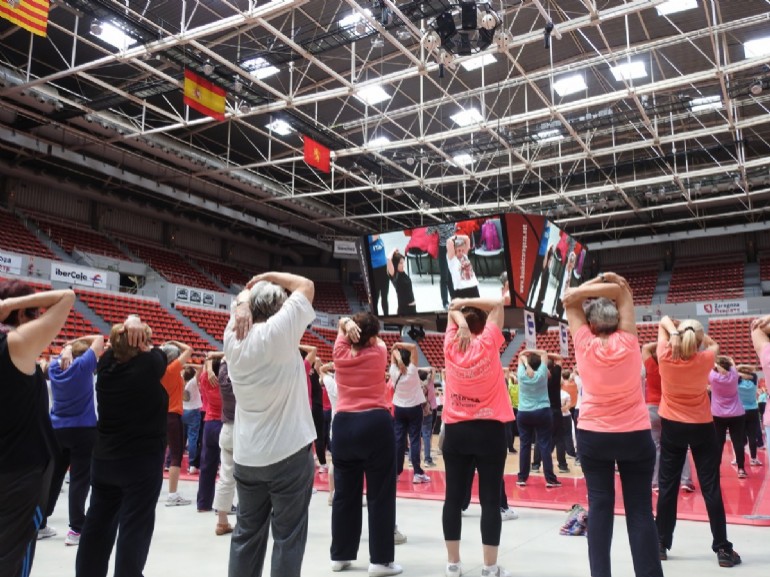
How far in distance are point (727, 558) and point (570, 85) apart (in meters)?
13.6

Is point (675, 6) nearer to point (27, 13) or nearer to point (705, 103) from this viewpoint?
point (705, 103)

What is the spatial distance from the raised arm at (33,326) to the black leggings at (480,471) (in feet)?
7.17

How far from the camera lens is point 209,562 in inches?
151

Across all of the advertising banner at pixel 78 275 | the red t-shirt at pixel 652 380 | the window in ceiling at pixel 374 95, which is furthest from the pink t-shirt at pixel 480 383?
the advertising banner at pixel 78 275

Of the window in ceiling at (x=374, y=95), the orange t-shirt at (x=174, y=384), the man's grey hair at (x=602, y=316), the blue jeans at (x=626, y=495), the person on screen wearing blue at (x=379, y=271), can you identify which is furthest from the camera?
the window in ceiling at (x=374, y=95)

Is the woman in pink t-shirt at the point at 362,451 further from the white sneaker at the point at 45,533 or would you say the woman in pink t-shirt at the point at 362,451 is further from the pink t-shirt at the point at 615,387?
the white sneaker at the point at 45,533

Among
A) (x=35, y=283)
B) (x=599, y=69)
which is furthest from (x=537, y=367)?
(x=35, y=283)

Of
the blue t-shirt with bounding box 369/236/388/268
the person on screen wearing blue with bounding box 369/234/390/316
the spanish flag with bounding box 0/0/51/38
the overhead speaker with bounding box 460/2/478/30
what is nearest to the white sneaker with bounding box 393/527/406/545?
the overhead speaker with bounding box 460/2/478/30

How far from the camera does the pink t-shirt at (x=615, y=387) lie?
2.97 m

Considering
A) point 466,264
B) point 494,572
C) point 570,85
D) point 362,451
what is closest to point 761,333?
point 494,572

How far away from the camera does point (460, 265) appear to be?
12094 mm

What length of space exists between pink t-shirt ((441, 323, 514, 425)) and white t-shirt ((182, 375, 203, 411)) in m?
5.47

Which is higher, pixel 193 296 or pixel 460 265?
pixel 193 296

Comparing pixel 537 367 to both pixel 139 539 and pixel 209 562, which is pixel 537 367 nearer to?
pixel 209 562
